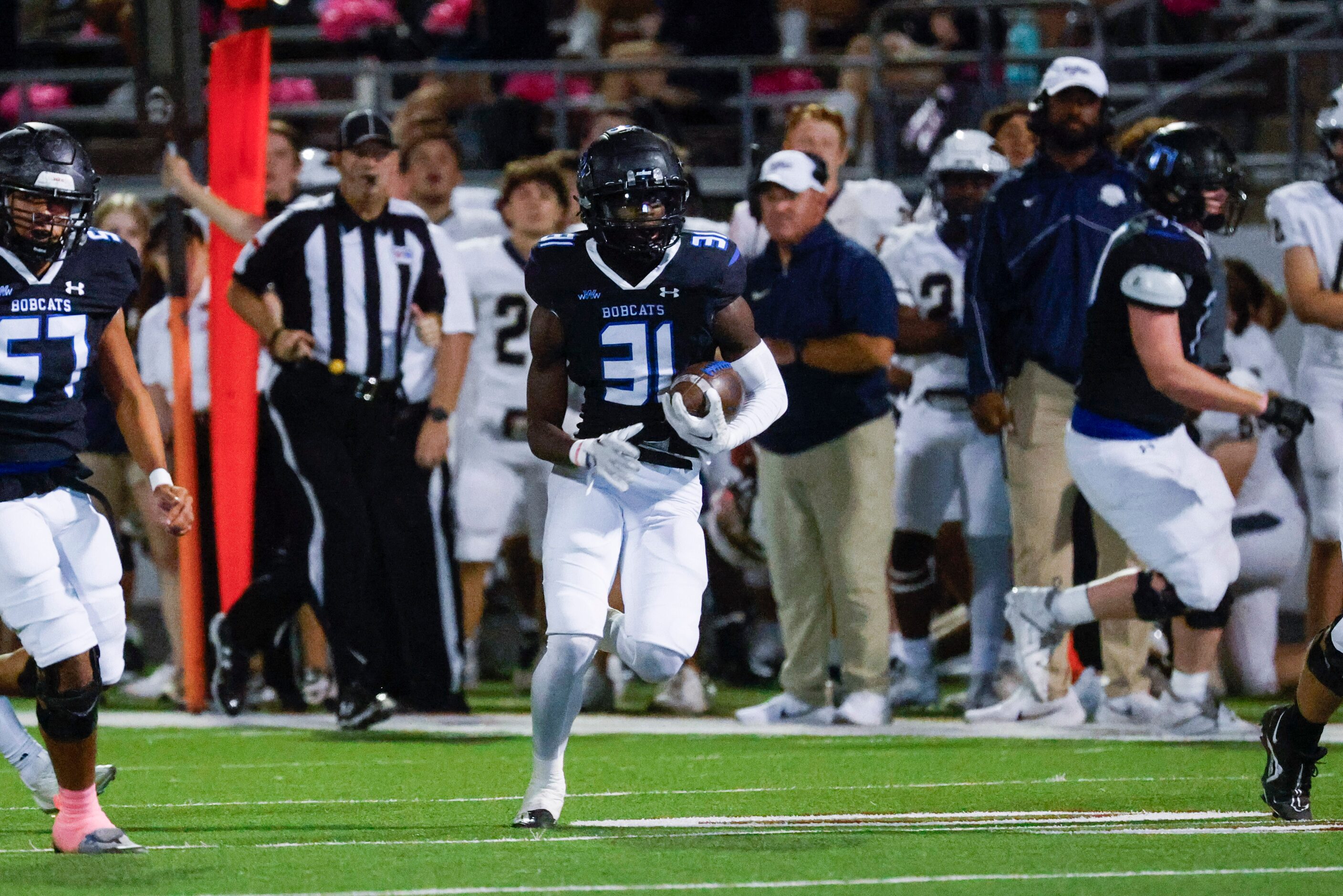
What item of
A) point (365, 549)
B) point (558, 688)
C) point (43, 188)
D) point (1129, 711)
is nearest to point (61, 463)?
point (43, 188)

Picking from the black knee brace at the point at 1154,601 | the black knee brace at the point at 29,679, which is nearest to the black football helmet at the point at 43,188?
the black knee brace at the point at 29,679

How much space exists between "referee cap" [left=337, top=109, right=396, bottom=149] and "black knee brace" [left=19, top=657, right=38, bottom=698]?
3.18 meters

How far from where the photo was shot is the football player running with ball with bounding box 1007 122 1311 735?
6566 mm

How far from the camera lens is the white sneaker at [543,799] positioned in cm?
501

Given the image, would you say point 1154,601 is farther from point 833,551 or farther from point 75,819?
point 75,819

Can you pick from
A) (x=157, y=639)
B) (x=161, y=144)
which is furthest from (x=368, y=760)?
Answer: (x=157, y=639)

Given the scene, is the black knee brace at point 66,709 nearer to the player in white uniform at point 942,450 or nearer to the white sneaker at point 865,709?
the white sneaker at point 865,709

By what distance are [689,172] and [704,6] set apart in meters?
4.28

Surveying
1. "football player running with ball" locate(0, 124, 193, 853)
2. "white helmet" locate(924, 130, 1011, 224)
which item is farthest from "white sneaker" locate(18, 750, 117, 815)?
"white helmet" locate(924, 130, 1011, 224)

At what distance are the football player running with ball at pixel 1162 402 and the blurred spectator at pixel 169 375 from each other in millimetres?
3486

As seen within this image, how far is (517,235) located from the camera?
337 inches

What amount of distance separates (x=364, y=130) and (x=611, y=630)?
3062 millimetres

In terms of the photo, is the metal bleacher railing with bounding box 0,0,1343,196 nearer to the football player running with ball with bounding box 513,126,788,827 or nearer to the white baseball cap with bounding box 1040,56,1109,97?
the white baseball cap with bounding box 1040,56,1109,97

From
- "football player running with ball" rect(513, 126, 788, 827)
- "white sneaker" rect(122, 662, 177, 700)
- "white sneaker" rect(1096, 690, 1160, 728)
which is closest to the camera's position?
"football player running with ball" rect(513, 126, 788, 827)
